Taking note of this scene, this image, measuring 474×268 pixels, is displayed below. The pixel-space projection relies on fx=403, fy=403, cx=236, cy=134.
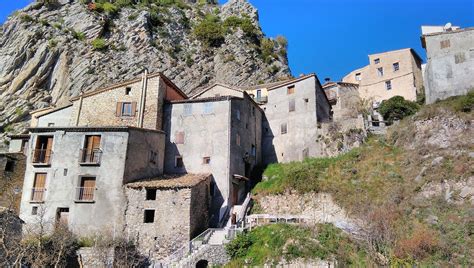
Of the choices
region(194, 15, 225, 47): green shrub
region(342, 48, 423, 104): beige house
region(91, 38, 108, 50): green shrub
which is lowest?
region(342, 48, 423, 104): beige house

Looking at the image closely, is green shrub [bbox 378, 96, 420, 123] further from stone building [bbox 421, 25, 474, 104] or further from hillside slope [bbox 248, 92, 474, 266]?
hillside slope [bbox 248, 92, 474, 266]

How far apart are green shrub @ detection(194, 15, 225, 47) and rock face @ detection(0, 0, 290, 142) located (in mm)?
1030

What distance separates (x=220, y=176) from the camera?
34.2 meters

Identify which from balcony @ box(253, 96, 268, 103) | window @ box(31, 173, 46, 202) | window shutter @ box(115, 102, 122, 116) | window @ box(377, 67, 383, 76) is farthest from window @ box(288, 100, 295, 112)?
window @ box(31, 173, 46, 202)

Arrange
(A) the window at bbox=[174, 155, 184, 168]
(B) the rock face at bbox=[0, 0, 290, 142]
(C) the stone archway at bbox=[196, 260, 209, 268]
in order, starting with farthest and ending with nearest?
(B) the rock face at bbox=[0, 0, 290, 142] < (A) the window at bbox=[174, 155, 184, 168] < (C) the stone archway at bbox=[196, 260, 209, 268]

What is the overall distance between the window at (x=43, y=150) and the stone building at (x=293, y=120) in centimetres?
2047

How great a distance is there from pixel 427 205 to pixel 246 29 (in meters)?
48.9

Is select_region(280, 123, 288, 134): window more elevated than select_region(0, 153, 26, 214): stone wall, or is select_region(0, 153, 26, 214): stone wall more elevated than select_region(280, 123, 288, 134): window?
select_region(280, 123, 288, 134): window

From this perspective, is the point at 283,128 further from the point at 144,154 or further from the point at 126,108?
the point at 126,108

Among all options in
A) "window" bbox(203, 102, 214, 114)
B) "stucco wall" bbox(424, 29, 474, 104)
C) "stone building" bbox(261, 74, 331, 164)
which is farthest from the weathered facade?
"stucco wall" bbox(424, 29, 474, 104)

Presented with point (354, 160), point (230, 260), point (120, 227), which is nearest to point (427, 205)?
point (354, 160)

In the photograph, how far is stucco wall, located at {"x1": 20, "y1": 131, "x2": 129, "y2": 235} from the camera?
29.7m

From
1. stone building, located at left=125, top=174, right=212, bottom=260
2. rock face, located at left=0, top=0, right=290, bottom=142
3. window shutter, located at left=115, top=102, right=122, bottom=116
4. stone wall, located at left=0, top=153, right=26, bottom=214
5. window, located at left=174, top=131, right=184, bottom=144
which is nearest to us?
stone building, located at left=125, top=174, right=212, bottom=260

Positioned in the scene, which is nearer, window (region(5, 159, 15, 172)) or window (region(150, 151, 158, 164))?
window (region(150, 151, 158, 164))
